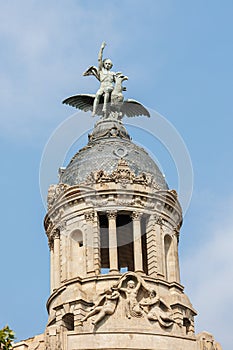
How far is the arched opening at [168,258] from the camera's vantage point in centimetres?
6519

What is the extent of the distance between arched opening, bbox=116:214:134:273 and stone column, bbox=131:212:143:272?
2.13ft

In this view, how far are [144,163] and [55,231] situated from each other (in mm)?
6495

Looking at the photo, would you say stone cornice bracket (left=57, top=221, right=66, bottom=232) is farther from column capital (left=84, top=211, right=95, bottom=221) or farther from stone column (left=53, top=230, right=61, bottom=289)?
column capital (left=84, top=211, right=95, bottom=221)

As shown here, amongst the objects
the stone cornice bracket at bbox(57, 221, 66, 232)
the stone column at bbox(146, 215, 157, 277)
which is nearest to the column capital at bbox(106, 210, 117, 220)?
the stone column at bbox(146, 215, 157, 277)

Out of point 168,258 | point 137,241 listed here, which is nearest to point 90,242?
point 137,241

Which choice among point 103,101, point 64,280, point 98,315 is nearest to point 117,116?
point 103,101

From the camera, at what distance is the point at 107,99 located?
71.3 meters

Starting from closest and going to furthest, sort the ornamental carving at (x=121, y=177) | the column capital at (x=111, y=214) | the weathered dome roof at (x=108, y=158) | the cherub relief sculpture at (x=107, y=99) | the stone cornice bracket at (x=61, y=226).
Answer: the column capital at (x=111, y=214) < the ornamental carving at (x=121, y=177) < the stone cornice bracket at (x=61, y=226) < the weathered dome roof at (x=108, y=158) < the cherub relief sculpture at (x=107, y=99)

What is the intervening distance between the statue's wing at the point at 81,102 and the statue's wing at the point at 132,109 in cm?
204

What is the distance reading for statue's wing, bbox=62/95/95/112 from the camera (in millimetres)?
72562

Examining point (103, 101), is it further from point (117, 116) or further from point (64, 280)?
point (64, 280)

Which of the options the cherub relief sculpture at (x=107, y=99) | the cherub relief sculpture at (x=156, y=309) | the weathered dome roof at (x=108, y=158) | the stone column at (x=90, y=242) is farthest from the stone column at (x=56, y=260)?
the cherub relief sculpture at (x=107, y=99)

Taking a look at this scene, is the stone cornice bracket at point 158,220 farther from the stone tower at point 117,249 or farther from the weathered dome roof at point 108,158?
the weathered dome roof at point 108,158

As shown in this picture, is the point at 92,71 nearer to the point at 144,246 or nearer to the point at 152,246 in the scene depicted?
the point at 144,246
